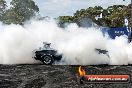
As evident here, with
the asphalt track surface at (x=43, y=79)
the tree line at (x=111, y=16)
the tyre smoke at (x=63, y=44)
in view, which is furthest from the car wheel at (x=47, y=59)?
the tree line at (x=111, y=16)

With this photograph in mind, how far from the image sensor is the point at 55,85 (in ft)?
46.3

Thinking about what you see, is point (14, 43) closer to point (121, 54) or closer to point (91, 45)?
point (91, 45)

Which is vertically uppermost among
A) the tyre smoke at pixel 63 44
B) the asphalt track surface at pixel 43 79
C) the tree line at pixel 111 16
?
the tree line at pixel 111 16

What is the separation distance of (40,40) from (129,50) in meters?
6.56

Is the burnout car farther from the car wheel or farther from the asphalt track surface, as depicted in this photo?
the asphalt track surface

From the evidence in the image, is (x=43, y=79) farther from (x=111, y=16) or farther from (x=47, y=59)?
(x=111, y=16)

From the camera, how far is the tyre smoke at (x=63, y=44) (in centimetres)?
2212

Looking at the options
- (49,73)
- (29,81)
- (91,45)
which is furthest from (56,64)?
(29,81)

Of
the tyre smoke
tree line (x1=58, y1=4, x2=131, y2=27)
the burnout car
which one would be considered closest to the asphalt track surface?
the burnout car

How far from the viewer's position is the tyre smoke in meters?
22.1

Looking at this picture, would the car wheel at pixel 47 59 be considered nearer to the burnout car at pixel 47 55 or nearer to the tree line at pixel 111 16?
the burnout car at pixel 47 55

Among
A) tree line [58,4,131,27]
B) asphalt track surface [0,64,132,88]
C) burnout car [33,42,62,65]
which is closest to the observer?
Result: asphalt track surface [0,64,132,88]

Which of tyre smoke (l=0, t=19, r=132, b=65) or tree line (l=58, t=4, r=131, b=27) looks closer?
tyre smoke (l=0, t=19, r=132, b=65)

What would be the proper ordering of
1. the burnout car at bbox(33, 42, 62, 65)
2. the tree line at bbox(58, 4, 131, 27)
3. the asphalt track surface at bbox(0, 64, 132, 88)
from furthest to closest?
the tree line at bbox(58, 4, 131, 27), the burnout car at bbox(33, 42, 62, 65), the asphalt track surface at bbox(0, 64, 132, 88)
